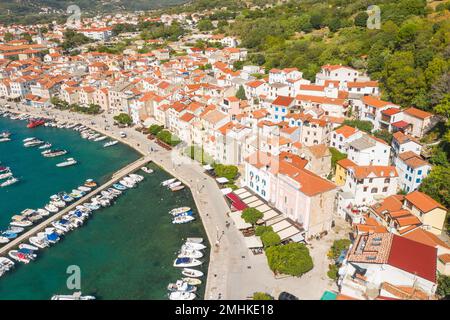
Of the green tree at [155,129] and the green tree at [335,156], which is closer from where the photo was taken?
the green tree at [335,156]

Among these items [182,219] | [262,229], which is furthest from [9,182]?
[262,229]

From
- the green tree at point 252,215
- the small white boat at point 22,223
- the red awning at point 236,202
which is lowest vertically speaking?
the small white boat at point 22,223

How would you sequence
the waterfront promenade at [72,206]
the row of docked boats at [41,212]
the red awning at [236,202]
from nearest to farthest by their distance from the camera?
the waterfront promenade at [72,206], the row of docked boats at [41,212], the red awning at [236,202]

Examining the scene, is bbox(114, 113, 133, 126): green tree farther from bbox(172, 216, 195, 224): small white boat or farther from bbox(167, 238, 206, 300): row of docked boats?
bbox(167, 238, 206, 300): row of docked boats

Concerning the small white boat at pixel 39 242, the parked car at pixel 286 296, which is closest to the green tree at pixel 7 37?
the small white boat at pixel 39 242

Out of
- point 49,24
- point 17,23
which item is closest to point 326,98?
point 49,24

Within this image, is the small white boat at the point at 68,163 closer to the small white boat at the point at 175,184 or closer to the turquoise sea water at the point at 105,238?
the turquoise sea water at the point at 105,238
